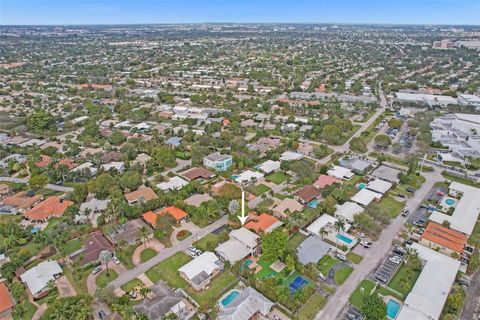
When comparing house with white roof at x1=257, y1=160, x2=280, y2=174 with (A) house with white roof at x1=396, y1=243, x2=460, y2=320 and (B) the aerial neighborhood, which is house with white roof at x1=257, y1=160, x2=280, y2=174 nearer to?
(B) the aerial neighborhood

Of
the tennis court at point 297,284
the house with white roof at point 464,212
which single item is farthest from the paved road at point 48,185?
the house with white roof at point 464,212

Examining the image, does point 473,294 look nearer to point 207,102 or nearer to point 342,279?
point 342,279

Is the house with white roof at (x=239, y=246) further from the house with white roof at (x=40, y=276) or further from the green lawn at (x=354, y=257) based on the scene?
the house with white roof at (x=40, y=276)

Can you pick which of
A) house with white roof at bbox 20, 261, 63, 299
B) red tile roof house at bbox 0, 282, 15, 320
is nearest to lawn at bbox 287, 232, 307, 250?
house with white roof at bbox 20, 261, 63, 299

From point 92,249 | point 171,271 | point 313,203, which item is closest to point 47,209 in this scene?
point 92,249

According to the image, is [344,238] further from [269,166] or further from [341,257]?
[269,166]

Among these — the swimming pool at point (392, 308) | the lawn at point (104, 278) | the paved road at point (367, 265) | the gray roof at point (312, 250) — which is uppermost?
the gray roof at point (312, 250)
